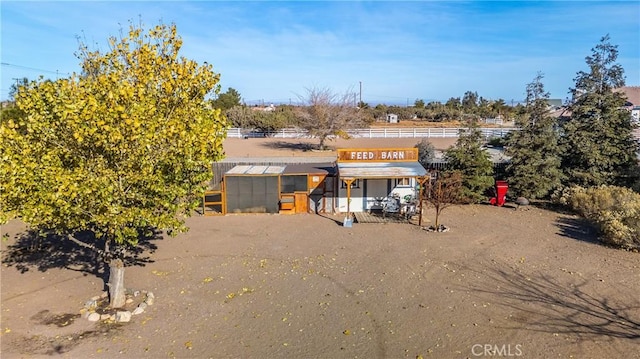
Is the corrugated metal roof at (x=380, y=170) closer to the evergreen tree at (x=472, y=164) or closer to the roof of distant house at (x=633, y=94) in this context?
the evergreen tree at (x=472, y=164)

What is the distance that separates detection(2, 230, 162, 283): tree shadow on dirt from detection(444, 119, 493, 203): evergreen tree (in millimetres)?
14071

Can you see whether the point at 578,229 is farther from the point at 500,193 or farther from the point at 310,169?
the point at 310,169

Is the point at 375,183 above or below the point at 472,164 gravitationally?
below

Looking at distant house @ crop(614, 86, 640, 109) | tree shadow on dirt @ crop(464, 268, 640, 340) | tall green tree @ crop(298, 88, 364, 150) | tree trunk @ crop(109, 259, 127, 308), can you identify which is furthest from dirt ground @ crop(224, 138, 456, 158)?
distant house @ crop(614, 86, 640, 109)

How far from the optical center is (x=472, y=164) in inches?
817

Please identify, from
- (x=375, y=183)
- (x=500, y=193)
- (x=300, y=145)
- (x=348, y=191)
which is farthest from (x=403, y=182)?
(x=300, y=145)

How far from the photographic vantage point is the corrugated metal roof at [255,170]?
19.5 m

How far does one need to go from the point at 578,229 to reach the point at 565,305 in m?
8.29

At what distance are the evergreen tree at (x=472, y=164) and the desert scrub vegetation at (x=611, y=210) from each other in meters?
3.58

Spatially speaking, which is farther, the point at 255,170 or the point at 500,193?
the point at 500,193

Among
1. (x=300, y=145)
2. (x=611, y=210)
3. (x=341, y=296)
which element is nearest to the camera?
(x=341, y=296)

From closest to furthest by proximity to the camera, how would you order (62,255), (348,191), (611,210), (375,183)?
(62,255)
(611,210)
(348,191)
(375,183)

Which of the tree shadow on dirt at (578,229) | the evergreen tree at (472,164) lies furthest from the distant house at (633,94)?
the tree shadow on dirt at (578,229)

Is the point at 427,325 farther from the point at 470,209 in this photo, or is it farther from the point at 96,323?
the point at 470,209
